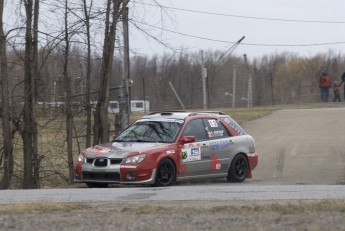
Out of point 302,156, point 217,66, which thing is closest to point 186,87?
point 217,66

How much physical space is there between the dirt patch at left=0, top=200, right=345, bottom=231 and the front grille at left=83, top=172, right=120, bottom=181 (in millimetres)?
3214

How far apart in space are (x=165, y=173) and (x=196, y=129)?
1.50 meters

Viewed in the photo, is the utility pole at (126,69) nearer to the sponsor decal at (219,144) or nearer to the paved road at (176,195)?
the sponsor decal at (219,144)

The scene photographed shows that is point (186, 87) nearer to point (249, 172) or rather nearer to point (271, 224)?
point (249, 172)

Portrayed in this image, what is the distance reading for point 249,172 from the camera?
14.4 metres

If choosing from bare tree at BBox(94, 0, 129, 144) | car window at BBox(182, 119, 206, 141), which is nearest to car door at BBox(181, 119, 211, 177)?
car window at BBox(182, 119, 206, 141)

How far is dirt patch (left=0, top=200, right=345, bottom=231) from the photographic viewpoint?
676 cm

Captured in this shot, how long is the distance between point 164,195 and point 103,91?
6.28 metres

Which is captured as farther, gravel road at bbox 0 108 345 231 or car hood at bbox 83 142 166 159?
car hood at bbox 83 142 166 159

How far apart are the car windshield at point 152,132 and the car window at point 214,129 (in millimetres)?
846

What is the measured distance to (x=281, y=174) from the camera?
630 inches

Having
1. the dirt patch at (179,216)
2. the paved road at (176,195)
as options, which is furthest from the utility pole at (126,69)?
the dirt patch at (179,216)

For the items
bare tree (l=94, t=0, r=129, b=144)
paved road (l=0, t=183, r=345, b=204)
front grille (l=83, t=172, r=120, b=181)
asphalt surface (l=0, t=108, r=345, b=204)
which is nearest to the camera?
paved road (l=0, t=183, r=345, b=204)

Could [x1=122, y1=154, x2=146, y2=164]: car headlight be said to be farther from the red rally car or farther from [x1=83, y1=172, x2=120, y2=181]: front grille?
[x1=83, y1=172, x2=120, y2=181]: front grille
